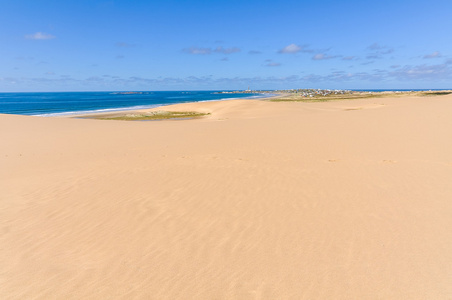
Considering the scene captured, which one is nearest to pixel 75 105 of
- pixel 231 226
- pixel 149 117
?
pixel 149 117

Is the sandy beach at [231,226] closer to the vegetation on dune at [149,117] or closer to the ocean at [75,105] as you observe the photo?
the vegetation on dune at [149,117]

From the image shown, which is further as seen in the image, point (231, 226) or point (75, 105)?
point (75, 105)

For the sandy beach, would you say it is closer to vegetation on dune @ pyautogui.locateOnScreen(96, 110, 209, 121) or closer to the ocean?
vegetation on dune @ pyautogui.locateOnScreen(96, 110, 209, 121)

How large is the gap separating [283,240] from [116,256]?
2.62m

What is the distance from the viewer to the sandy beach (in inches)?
133

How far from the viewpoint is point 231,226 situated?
4.82m

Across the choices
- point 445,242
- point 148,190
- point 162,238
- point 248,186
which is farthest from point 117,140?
point 445,242

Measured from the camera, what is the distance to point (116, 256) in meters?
4.00

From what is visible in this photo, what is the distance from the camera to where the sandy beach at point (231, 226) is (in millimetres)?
3371

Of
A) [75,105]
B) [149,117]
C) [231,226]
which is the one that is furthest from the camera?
[75,105]

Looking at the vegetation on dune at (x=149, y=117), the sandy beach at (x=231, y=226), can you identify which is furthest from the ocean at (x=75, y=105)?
the sandy beach at (x=231, y=226)

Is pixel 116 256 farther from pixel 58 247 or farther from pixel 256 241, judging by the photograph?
pixel 256 241

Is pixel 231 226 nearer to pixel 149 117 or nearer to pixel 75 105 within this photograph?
pixel 149 117

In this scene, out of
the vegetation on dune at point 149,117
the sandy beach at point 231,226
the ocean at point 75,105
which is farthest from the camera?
the ocean at point 75,105
